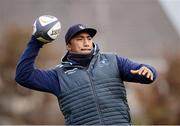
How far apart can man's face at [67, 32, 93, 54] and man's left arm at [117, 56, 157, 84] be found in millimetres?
324

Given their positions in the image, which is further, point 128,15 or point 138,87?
point 128,15

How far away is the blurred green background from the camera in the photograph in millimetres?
24766

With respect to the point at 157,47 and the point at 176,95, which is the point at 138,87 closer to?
the point at 176,95

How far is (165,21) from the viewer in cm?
4947

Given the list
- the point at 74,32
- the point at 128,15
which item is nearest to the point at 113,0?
the point at 128,15

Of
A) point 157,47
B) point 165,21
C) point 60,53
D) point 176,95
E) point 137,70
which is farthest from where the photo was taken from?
point 165,21

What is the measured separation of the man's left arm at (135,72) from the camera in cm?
800

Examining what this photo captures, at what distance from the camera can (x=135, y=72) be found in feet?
26.3

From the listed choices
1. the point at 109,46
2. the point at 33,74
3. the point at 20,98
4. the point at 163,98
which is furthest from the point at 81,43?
the point at 109,46

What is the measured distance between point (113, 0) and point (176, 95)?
85.8ft

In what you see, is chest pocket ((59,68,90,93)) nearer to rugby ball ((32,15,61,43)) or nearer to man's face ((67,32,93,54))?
man's face ((67,32,93,54))

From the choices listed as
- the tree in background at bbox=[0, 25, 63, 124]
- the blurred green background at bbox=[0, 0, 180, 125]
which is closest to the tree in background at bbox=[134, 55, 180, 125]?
the blurred green background at bbox=[0, 0, 180, 125]

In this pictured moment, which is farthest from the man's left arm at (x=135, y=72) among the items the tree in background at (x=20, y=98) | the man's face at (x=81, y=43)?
the tree in background at (x=20, y=98)

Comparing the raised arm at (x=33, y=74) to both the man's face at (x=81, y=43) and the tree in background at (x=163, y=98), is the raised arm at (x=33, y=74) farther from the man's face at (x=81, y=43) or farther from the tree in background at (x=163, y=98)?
the tree in background at (x=163, y=98)
